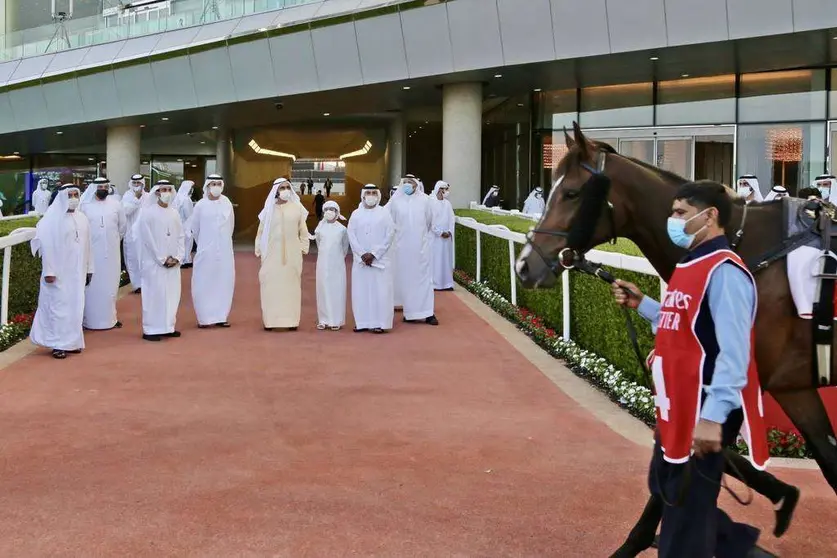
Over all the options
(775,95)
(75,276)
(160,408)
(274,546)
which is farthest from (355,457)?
(775,95)

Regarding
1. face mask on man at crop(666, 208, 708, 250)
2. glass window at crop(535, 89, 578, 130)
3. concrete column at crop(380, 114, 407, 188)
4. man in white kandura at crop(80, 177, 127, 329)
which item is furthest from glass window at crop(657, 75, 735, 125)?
face mask on man at crop(666, 208, 708, 250)

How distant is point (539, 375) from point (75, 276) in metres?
4.91

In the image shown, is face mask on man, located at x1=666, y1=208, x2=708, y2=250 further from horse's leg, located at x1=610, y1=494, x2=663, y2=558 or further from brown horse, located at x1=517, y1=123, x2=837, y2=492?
horse's leg, located at x1=610, y1=494, x2=663, y2=558

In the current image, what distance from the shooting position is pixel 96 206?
12273 mm

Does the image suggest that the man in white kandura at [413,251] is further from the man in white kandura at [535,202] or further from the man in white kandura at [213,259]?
the man in white kandura at [535,202]

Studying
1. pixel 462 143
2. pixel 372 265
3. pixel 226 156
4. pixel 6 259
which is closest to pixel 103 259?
pixel 6 259

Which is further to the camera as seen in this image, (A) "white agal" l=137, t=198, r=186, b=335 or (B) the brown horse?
(A) "white agal" l=137, t=198, r=186, b=335

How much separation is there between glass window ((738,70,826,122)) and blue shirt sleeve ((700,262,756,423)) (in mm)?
22751

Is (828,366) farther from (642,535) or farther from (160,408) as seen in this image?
(160,408)

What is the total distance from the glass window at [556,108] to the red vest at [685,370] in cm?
2401

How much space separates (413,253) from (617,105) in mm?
15027

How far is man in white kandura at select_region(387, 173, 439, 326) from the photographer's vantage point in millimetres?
12492

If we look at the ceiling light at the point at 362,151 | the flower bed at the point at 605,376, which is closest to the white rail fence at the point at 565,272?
the flower bed at the point at 605,376

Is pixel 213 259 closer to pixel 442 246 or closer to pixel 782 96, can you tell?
pixel 442 246
